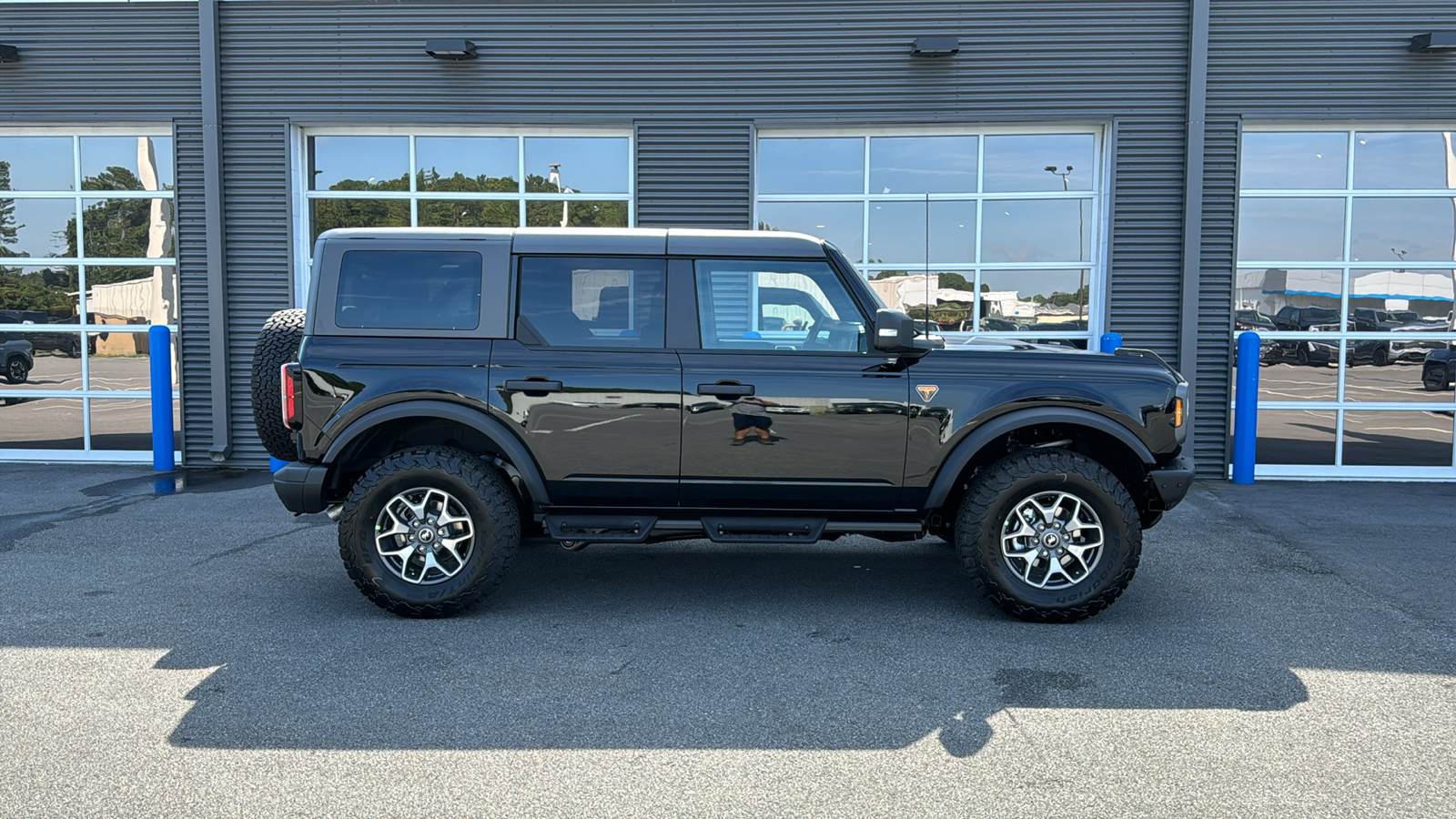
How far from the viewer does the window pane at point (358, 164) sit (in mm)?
10211

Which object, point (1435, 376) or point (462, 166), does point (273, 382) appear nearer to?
point (462, 166)

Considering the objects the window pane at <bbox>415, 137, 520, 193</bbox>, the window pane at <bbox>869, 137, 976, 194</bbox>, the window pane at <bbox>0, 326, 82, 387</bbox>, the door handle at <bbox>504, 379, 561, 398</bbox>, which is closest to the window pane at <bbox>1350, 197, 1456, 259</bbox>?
the window pane at <bbox>869, 137, 976, 194</bbox>

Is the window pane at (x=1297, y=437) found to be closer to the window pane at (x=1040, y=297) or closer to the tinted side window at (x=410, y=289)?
the window pane at (x=1040, y=297)

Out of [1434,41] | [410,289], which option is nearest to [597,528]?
[410,289]

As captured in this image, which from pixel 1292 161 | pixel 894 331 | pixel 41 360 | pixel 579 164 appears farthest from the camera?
pixel 41 360

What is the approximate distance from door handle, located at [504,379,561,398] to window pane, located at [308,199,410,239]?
5.72 metres

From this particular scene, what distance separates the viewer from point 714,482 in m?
5.21

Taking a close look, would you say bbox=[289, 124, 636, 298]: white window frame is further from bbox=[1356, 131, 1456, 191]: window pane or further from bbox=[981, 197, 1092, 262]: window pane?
bbox=[1356, 131, 1456, 191]: window pane

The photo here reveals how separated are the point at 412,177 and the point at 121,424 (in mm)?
3745

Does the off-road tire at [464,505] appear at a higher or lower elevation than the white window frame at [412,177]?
lower

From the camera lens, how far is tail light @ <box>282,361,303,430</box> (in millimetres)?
5129

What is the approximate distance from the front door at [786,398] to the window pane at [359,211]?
591 centimetres

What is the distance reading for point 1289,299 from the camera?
986 cm

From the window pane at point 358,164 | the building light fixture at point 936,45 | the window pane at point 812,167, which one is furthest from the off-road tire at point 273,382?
the building light fixture at point 936,45
